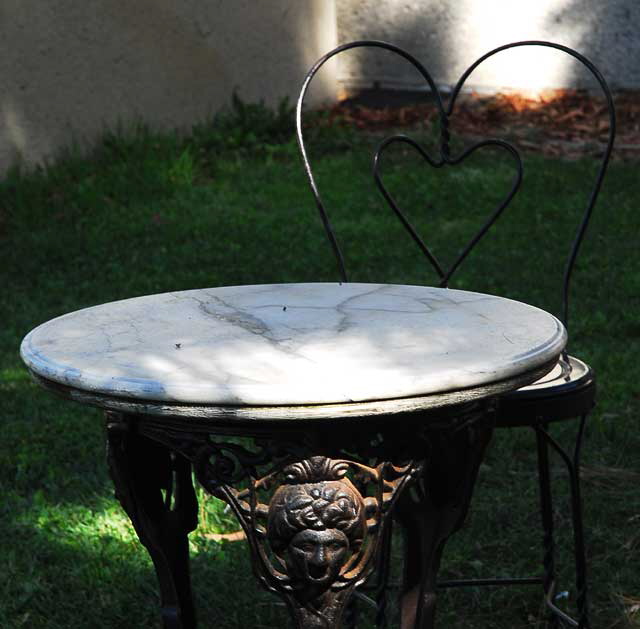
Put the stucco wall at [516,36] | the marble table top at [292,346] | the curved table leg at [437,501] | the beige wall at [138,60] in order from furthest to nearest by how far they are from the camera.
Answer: the stucco wall at [516,36], the beige wall at [138,60], the curved table leg at [437,501], the marble table top at [292,346]

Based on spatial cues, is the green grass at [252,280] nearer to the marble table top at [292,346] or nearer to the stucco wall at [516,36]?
the marble table top at [292,346]

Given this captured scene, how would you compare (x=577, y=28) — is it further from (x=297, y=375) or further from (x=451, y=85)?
(x=297, y=375)

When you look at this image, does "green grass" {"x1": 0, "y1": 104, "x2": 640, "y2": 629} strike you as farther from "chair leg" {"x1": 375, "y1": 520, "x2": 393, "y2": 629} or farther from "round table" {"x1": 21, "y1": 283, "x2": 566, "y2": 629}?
"round table" {"x1": 21, "y1": 283, "x2": 566, "y2": 629}

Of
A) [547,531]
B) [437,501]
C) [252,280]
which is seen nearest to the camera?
[437,501]

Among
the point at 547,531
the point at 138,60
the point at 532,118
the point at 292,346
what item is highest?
the point at 292,346

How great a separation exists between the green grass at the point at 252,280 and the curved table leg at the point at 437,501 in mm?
806

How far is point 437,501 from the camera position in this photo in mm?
1904

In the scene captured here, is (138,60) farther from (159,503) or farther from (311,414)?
(311,414)

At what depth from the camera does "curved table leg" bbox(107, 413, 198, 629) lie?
6.00 ft

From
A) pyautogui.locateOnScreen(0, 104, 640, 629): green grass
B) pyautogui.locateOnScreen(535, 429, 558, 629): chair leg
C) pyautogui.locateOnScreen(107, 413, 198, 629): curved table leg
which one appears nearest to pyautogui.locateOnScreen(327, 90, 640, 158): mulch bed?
pyautogui.locateOnScreen(0, 104, 640, 629): green grass

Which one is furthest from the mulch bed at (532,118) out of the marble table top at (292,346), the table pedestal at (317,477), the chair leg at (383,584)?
the table pedestal at (317,477)

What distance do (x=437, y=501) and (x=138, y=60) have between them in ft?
20.0

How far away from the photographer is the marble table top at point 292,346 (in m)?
1.55

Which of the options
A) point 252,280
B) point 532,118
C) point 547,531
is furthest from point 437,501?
point 532,118
